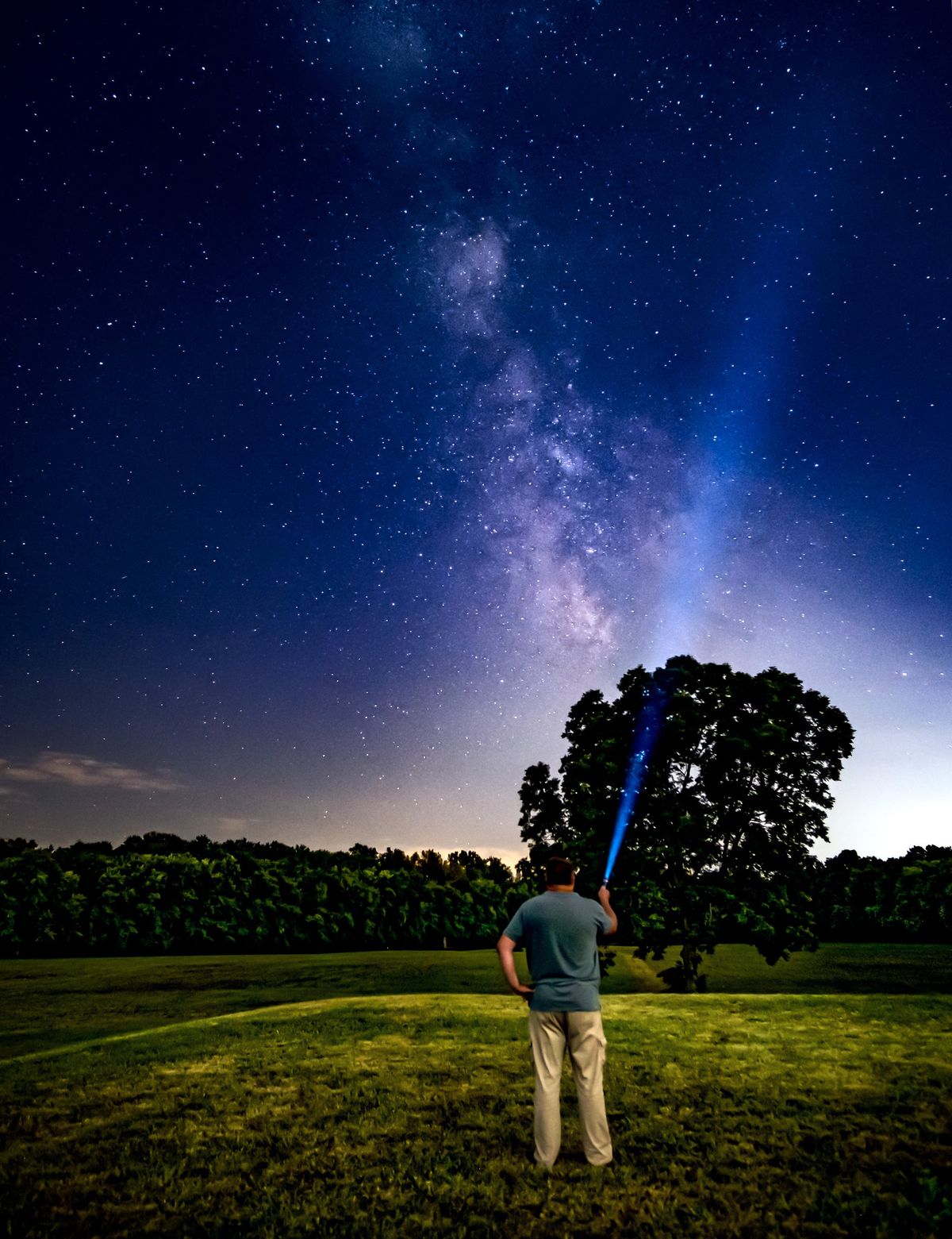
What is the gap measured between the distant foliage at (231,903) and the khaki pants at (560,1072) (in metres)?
58.8

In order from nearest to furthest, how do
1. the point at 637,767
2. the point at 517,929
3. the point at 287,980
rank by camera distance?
1. the point at 517,929
2. the point at 637,767
3. the point at 287,980

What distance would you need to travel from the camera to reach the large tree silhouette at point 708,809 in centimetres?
Answer: 2236

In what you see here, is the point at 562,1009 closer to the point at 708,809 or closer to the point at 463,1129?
the point at 463,1129

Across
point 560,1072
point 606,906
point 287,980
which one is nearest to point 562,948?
point 606,906

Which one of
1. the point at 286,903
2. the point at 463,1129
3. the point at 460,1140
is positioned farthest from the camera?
the point at 286,903

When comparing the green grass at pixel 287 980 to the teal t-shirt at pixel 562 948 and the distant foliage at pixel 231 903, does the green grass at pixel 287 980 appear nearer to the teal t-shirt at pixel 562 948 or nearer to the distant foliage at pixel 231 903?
the distant foliage at pixel 231 903

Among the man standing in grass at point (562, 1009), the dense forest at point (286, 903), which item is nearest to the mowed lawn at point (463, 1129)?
the man standing in grass at point (562, 1009)

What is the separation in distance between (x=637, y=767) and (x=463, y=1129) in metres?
16.6

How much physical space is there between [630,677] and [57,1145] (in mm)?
20581

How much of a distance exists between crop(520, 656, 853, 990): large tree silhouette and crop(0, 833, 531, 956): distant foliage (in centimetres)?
4196

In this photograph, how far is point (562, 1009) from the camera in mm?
5852

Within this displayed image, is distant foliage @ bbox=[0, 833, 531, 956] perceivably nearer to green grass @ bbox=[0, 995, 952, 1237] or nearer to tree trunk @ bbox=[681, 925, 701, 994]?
tree trunk @ bbox=[681, 925, 701, 994]

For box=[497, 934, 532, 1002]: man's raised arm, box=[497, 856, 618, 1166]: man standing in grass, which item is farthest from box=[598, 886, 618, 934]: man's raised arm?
box=[497, 934, 532, 1002]: man's raised arm

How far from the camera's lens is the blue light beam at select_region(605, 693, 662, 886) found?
72.5ft
